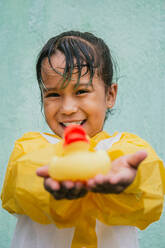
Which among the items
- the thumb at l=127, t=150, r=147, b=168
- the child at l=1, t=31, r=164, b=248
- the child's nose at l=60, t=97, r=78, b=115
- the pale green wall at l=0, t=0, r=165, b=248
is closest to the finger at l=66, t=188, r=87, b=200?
the child at l=1, t=31, r=164, b=248

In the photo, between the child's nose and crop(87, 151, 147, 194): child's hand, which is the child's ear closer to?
the child's nose

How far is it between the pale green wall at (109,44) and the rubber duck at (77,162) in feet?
3.22

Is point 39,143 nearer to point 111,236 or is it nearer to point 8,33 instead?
point 111,236

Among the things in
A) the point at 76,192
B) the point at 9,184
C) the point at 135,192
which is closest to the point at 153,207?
the point at 135,192

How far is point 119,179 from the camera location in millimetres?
540

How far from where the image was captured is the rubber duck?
0.54 m

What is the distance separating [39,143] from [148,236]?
2.81 feet


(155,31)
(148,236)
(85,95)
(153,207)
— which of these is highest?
(155,31)

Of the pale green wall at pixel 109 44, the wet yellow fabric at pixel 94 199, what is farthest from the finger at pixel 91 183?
the pale green wall at pixel 109 44

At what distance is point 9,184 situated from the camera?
31.5 inches

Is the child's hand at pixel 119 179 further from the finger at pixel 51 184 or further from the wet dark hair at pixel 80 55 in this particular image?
the wet dark hair at pixel 80 55

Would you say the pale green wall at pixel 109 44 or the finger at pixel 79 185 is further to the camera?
the pale green wall at pixel 109 44

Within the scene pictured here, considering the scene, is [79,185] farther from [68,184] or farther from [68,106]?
[68,106]

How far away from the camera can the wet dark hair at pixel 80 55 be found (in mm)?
903
